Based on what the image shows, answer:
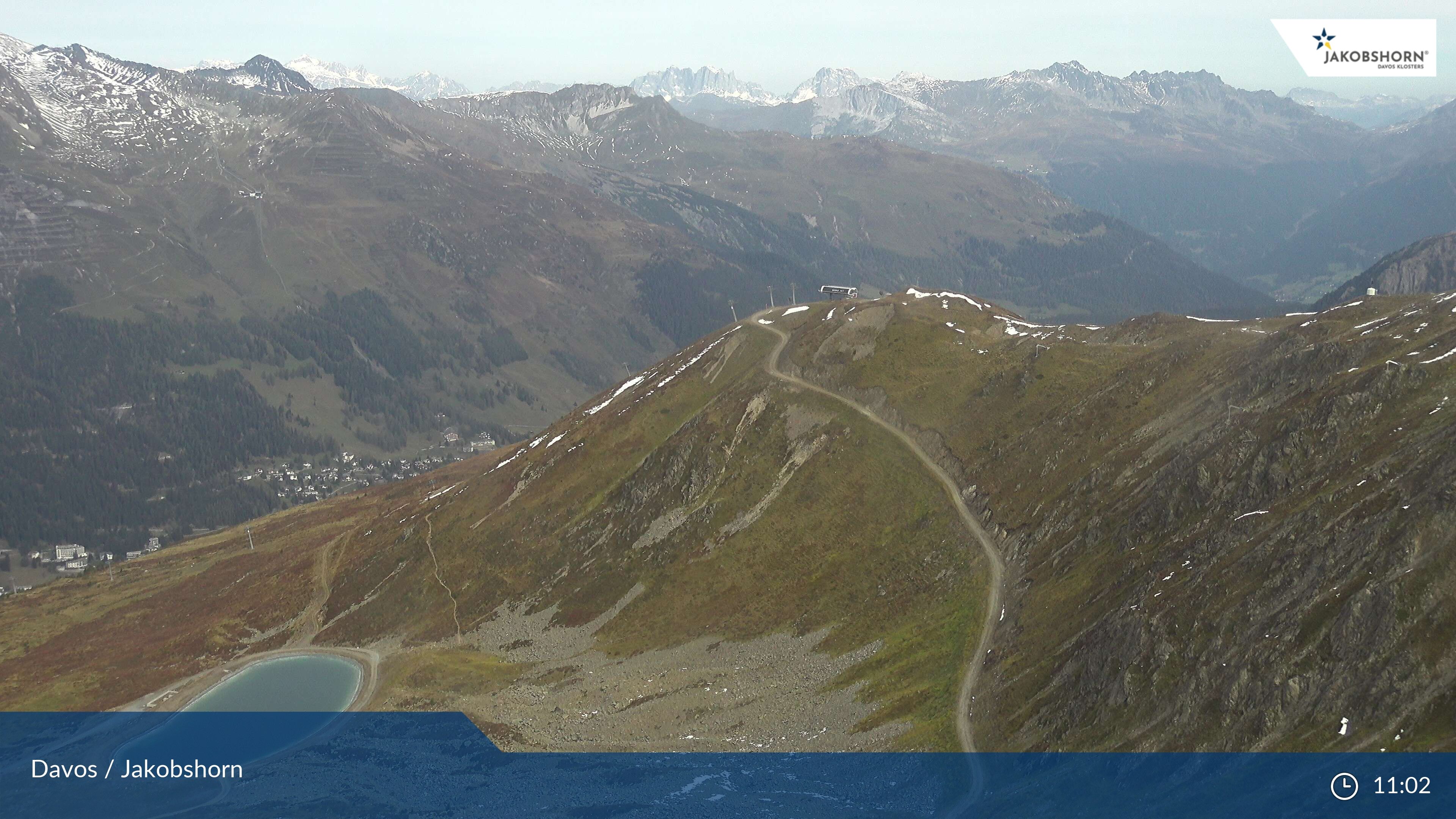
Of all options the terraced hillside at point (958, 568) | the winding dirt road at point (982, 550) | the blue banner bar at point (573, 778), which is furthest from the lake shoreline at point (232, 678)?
the winding dirt road at point (982, 550)

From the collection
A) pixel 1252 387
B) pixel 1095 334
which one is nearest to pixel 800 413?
pixel 1095 334

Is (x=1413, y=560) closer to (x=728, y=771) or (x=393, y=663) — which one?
(x=728, y=771)

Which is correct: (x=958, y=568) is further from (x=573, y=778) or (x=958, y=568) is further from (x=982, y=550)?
(x=573, y=778)

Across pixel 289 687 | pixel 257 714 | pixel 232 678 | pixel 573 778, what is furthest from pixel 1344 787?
pixel 232 678

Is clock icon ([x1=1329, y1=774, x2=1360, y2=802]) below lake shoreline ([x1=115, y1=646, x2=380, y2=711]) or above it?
above

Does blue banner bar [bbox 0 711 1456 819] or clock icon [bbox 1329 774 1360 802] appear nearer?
clock icon [bbox 1329 774 1360 802]

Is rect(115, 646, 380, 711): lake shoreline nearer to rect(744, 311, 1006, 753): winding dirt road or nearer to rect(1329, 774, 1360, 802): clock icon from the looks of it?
rect(744, 311, 1006, 753): winding dirt road

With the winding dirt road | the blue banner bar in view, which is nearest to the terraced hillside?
the winding dirt road

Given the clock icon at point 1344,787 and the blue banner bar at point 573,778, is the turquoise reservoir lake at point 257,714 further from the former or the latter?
the clock icon at point 1344,787
